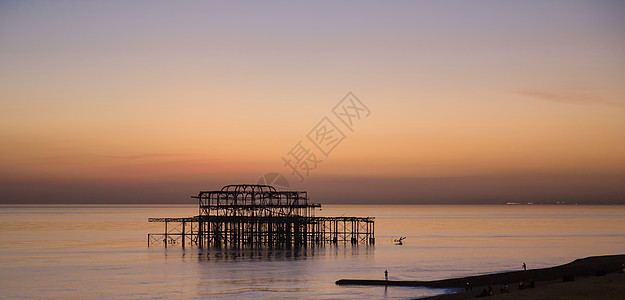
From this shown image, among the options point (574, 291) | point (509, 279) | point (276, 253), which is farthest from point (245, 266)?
point (574, 291)

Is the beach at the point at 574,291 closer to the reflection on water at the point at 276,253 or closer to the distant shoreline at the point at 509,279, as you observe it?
the distant shoreline at the point at 509,279

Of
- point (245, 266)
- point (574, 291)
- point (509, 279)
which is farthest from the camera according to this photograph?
point (245, 266)

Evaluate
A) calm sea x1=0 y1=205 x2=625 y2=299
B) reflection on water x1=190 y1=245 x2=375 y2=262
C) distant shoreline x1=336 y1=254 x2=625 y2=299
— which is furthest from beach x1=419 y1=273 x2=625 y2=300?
reflection on water x1=190 y1=245 x2=375 y2=262

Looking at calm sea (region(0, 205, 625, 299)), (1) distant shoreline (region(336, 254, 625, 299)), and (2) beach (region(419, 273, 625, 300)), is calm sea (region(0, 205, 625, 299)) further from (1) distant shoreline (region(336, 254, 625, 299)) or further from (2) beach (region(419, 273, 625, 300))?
(2) beach (region(419, 273, 625, 300))

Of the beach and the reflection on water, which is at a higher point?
the beach

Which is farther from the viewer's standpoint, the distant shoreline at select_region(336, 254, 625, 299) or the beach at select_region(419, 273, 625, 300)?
the distant shoreline at select_region(336, 254, 625, 299)

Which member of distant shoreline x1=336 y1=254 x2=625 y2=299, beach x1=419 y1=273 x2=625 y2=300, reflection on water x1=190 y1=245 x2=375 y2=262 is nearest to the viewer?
beach x1=419 y1=273 x2=625 y2=300

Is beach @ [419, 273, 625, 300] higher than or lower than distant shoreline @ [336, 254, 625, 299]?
higher

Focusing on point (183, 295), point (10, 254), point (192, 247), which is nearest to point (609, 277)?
point (183, 295)

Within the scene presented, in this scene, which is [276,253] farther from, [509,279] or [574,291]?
[574,291]

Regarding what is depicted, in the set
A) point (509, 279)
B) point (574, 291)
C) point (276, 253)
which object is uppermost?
point (574, 291)

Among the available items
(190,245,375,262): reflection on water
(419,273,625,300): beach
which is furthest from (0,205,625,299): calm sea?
(419,273,625,300): beach

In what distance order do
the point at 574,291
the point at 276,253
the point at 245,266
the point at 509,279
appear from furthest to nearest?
the point at 276,253, the point at 245,266, the point at 509,279, the point at 574,291

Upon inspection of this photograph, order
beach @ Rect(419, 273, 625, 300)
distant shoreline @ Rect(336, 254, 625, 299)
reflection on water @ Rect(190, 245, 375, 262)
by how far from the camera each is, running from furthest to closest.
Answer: reflection on water @ Rect(190, 245, 375, 262), distant shoreline @ Rect(336, 254, 625, 299), beach @ Rect(419, 273, 625, 300)
